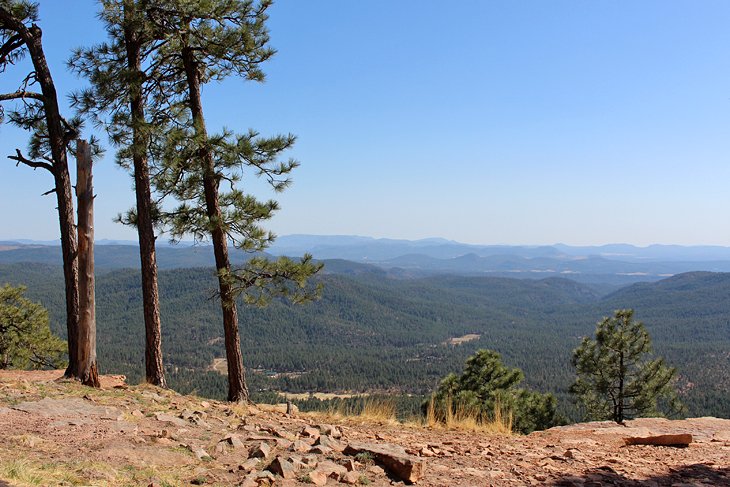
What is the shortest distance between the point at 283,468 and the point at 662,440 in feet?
19.9

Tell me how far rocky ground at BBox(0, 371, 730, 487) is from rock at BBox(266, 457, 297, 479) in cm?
1

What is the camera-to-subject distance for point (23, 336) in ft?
64.7

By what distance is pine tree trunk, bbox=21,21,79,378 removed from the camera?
926cm

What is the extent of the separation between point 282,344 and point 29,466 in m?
153

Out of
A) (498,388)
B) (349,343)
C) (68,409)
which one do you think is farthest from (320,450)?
(349,343)

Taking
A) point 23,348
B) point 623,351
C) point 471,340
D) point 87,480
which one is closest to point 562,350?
point 471,340

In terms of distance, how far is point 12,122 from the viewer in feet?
32.6

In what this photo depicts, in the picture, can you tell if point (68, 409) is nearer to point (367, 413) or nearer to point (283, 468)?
point (283, 468)

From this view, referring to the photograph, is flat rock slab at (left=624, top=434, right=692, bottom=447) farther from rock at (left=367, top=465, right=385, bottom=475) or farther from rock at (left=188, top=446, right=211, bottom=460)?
rock at (left=188, top=446, right=211, bottom=460)

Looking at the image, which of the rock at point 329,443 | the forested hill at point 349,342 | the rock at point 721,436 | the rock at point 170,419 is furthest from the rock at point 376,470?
the forested hill at point 349,342

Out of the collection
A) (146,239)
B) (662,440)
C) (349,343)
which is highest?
(146,239)

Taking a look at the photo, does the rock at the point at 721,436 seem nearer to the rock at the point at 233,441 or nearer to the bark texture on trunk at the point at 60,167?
the rock at the point at 233,441

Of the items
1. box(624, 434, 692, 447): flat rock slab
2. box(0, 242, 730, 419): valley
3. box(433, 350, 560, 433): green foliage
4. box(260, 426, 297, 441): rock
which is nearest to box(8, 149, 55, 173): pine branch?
box(260, 426, 297, 441): rock

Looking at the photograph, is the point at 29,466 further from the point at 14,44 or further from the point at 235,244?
the point at 14,44
